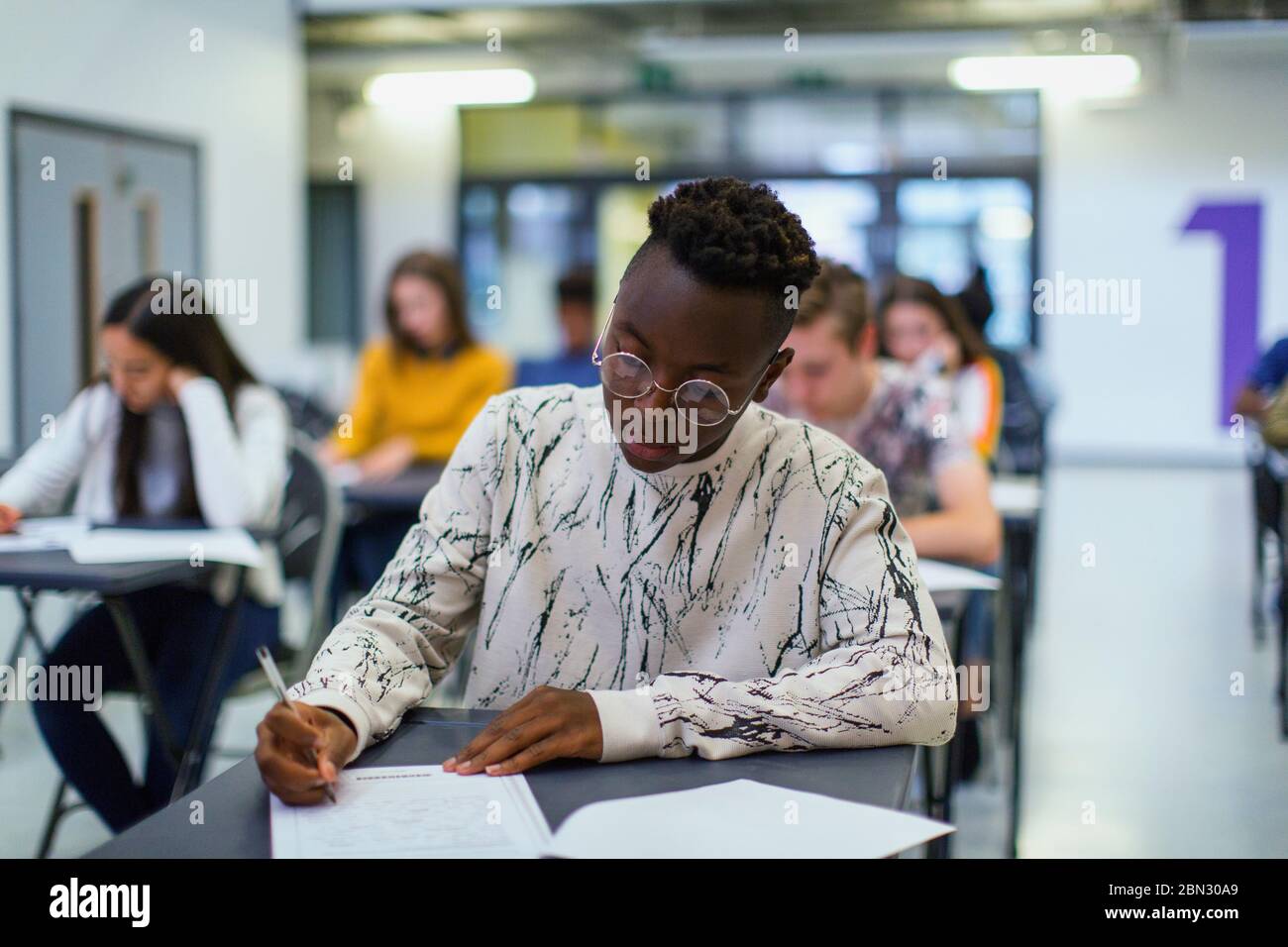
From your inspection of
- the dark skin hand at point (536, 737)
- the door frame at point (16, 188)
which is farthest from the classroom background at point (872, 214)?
the dark skin hand at point (536, 737)

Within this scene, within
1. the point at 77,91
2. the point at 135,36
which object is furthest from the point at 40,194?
the point at 135,36

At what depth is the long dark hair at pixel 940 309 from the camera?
4391 millimetres

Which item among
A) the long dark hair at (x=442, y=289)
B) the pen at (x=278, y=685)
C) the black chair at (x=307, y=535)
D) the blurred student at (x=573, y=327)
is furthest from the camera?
the blurred student at (x=573, y=327)

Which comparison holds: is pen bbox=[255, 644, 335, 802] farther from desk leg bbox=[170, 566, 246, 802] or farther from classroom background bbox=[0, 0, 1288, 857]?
classroom background bbox=[0, 0, 1288, 857]

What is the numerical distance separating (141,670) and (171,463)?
73cm

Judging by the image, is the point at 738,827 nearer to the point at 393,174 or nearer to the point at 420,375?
the point at 420,375

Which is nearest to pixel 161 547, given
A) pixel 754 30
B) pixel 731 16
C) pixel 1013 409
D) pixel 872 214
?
pixel 1013 409

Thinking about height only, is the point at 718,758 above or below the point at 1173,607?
above

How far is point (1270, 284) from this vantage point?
33.8 feet

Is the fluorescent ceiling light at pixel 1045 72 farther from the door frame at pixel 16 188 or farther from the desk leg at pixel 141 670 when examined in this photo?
the desk leg at pixel 141 670

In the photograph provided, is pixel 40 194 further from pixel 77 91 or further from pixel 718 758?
pixel 718 758

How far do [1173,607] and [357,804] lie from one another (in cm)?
503

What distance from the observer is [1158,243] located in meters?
10.5

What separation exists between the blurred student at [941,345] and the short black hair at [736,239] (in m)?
3.03
